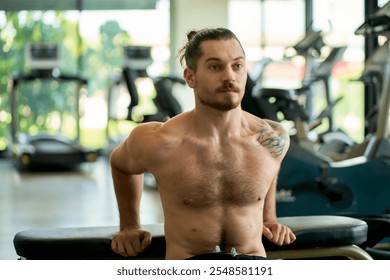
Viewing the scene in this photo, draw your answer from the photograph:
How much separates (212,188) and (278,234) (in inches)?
9.6

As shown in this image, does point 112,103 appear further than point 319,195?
Yes

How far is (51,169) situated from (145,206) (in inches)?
120

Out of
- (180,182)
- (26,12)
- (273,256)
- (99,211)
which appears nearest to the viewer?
(180,182)

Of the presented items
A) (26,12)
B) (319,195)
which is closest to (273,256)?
(319,195)

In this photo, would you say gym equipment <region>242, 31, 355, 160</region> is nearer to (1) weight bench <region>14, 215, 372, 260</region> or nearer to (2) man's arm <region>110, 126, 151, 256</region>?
(1) weight bench <region>14, 215, 372, 260</region>

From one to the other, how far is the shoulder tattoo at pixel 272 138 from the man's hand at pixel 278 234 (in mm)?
183

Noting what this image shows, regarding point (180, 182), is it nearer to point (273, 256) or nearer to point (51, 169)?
Result: point (273, 256)

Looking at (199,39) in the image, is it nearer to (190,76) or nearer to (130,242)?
(190,76)

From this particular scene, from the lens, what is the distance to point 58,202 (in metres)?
4.93

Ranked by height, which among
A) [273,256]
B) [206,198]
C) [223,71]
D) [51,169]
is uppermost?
[223,71]

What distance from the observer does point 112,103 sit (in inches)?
292

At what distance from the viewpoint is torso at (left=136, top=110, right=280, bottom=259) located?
4.61 feet

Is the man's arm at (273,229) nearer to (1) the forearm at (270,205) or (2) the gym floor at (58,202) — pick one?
(1) the forearm at (270,205)

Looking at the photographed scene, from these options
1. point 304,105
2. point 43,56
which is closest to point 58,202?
point 304,105
